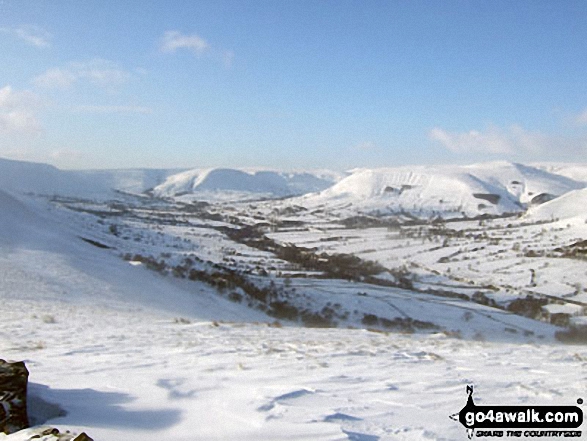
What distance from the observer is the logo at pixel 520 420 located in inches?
174

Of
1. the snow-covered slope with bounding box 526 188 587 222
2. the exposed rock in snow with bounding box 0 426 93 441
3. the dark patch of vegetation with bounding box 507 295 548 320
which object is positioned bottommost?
the dark patch of vegetation with bounding box 507 295 548 320

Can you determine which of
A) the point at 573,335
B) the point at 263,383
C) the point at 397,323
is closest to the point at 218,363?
the point at 263,383

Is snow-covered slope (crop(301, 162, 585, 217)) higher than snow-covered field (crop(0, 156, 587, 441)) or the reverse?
higher

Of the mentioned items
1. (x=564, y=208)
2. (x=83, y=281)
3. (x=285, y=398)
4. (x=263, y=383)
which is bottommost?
(x=83, y=281)

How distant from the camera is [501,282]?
53.8 meters

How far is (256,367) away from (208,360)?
1.02 meters

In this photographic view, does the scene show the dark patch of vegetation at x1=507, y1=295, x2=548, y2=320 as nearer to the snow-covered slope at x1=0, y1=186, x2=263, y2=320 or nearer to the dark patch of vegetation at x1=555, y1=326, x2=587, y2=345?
the dark patch of vegetation at x1=555, y1=326, x2=587, y2=345

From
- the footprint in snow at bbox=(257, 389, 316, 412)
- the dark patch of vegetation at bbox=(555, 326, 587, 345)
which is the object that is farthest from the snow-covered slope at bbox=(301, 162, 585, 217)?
the footprint in snow at bbox=(257, 389, 316, 412)

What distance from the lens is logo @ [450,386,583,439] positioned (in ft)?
14.5

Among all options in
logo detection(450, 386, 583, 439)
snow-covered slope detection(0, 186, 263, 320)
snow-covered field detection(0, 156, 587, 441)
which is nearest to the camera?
logo detection(450, 386, 583, 439)

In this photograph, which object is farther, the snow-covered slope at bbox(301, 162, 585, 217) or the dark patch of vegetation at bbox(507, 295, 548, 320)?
the snow-covered slope at bbox(301, 162, 585, 217)

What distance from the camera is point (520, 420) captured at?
4.82 meters

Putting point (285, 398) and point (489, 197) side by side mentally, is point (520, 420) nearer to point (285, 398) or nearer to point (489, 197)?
point (285, 398)

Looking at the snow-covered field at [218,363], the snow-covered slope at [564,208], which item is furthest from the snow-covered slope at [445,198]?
the snow-covered field at [218,363]
